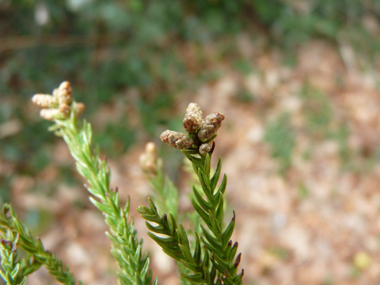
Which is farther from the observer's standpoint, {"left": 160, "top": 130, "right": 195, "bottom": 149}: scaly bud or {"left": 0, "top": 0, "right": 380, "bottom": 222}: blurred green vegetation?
{"left": 0, "top": 0, "right": 380, "bottom": 222}: blurred green vegetation

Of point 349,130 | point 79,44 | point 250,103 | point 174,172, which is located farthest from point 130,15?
point 349,130

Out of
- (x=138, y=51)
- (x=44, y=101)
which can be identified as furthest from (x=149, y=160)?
(x=138, y=51)

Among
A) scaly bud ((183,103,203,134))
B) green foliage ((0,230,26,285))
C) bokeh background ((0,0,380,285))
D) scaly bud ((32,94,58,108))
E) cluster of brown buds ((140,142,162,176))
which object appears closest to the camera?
scaly bud ((183,103,203,134))

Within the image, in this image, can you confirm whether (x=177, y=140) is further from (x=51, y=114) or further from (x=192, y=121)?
(x=51, y=114)

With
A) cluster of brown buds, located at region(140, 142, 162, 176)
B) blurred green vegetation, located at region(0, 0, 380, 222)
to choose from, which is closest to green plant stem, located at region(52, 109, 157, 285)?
cluster of brown buds, located at region(140, 142, 162, 176)

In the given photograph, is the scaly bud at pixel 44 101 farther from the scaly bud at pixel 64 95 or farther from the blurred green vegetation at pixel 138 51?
the blurred green vegetation at pixel 138 51

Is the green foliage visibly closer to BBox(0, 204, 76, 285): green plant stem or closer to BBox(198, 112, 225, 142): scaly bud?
BBox(0, 204, 76, 285): green plant stem

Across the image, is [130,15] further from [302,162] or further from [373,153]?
[373,153]
